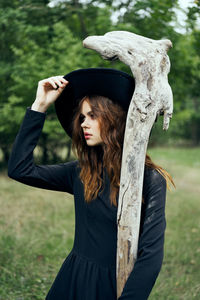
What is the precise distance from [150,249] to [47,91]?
100cm

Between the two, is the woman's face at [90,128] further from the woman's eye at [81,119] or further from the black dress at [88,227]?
the black dress at [88,227]

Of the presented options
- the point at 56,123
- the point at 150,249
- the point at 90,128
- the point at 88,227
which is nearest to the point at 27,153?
the point at 90,128

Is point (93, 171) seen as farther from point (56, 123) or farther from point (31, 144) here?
point (56, 123)

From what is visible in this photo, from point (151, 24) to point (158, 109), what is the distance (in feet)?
14.6

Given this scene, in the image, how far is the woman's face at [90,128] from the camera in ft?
6.02

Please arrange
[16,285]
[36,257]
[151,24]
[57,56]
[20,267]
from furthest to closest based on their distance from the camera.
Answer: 1. [57,56]
2. [151,24]
3. [36,257]
4. [20,267]
5. [16,285]

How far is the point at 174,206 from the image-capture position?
7719mm

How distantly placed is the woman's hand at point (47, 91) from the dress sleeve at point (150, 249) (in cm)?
71

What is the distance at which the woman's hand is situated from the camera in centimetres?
186

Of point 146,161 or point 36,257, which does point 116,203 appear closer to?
point 146,161

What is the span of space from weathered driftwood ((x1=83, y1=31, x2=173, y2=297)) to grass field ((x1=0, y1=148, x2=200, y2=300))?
7.62 feet

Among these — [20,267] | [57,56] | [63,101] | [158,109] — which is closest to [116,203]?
[158,109]

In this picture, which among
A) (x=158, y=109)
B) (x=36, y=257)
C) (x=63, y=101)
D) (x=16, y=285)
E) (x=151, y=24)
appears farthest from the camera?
(x=151, y=24)

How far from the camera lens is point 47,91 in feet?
6.30
